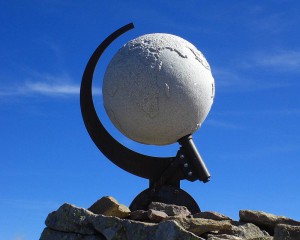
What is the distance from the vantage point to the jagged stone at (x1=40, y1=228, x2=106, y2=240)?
8773mm

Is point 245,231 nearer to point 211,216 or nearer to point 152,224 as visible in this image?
point 211,216

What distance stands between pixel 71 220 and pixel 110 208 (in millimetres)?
850

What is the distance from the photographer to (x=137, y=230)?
27.3 ft

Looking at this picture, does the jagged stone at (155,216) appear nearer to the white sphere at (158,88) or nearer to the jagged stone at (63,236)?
the jagged stone at (63,236)

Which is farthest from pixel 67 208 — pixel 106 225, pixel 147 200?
pixel 147 200

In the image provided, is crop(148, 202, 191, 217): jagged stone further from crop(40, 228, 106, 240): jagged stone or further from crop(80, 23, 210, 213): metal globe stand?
crop(40, 228, 106, 240): jagged stone

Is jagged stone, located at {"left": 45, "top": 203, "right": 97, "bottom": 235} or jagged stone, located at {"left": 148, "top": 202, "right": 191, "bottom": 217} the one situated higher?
jagged stone, located at {"left": 148, "top": 202, "right": 191, "bottom": 217}

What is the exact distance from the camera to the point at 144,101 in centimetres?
1001

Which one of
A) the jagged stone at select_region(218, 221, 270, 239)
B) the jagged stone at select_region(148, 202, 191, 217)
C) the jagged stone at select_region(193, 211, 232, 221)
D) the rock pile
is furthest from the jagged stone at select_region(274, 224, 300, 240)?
the jagged stone at select_region(148, 202, 191, 217)

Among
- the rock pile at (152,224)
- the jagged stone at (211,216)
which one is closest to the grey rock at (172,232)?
the rock pile at (152,224)

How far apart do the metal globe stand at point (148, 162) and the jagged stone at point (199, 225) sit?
2042mm

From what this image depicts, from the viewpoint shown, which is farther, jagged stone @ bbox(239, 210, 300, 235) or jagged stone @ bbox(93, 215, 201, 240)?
jagged stone @ bbox(239, 210, 300, 235)

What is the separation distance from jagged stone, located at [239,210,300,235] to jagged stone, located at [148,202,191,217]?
89 centimetres

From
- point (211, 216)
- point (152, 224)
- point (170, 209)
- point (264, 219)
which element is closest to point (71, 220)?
point (152, 224)
